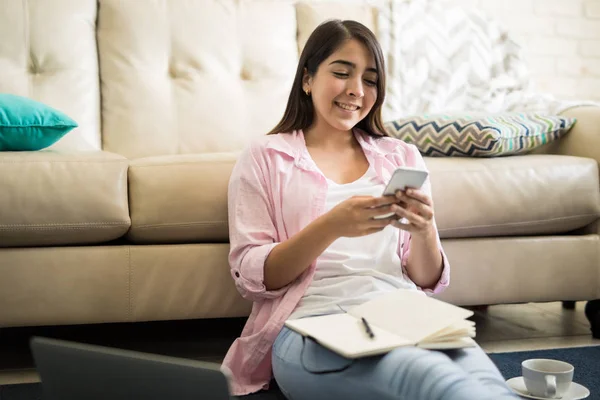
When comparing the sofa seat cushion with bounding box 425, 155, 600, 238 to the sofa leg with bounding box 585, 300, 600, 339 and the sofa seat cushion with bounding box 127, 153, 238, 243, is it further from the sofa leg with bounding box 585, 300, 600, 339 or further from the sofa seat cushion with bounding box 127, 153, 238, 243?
the sofa seat cushion with bounding box 127, 153, 238, 243

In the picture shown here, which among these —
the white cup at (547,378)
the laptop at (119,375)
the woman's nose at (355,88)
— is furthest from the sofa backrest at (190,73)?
the laptop at (119,375)

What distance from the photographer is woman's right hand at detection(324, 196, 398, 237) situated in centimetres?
112

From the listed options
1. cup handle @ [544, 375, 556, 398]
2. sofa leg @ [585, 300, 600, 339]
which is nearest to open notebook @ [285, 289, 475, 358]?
cup handle @ [544, 375, 556, 398]

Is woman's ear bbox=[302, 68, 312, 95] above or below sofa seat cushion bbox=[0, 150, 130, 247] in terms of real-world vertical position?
above

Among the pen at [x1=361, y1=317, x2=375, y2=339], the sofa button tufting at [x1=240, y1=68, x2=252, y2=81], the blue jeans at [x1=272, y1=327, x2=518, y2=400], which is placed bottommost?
the blue jeans at [x1=272, y1=327, x2=518, y2=400]

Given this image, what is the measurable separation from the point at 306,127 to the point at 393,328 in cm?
53

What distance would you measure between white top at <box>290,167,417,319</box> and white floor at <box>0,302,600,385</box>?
50 centimetres

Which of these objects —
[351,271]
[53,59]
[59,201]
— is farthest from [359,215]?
[53,59]

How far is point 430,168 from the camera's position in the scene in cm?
171

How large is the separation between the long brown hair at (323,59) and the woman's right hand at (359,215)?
0.34 meters

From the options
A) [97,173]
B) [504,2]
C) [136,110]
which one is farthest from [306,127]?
[504,2]

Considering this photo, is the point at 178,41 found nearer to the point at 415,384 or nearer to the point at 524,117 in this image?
the point at 524,117

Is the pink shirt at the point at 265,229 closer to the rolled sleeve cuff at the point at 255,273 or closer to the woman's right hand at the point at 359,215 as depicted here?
the rolled sleeve cuff at the point at 255,273

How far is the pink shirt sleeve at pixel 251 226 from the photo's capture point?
4.22 ft
